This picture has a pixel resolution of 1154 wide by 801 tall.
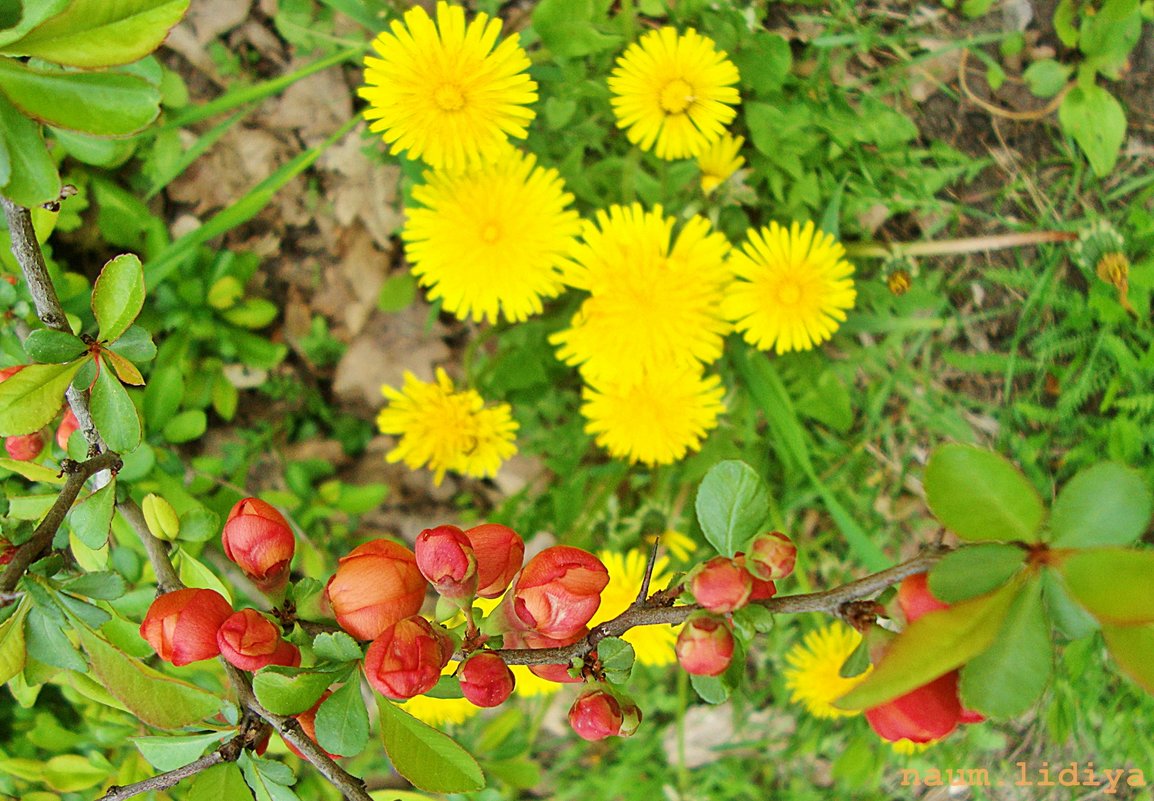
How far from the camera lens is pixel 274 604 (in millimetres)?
807

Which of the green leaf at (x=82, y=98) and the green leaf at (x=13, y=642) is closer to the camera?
the green leaf at (x=82, y=98)

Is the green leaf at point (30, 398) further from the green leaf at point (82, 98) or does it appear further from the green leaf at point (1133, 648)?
the green leaf at point (1133, 648)

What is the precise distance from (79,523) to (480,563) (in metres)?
0.39

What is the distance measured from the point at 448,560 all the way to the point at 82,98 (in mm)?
477

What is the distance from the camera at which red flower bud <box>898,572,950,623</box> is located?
2.09 feet

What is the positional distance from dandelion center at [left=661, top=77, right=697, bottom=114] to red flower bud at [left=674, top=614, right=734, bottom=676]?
0.97 metres

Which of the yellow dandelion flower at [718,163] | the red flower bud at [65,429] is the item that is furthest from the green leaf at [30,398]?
the yellow dandelion flower at [718,163]

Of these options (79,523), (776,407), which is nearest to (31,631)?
(79,523)

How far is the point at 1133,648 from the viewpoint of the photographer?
0.56 meters

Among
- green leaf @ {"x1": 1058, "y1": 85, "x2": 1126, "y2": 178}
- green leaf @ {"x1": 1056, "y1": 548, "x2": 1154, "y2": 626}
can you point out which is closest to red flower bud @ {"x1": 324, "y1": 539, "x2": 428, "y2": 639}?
green leaf @ {"x1": 1056, "y1": 548, "x2": 1154, "y2": 626}

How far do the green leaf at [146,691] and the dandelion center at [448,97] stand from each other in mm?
898

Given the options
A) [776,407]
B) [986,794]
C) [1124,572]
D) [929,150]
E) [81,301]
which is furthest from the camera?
[986,794]

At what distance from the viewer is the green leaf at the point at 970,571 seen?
602 mm

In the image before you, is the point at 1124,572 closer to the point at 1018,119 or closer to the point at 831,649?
the point at 831,649
